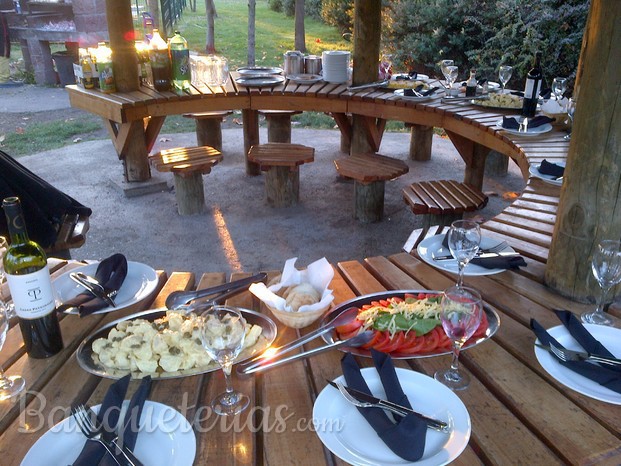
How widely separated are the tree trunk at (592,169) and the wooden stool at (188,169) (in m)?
3.69

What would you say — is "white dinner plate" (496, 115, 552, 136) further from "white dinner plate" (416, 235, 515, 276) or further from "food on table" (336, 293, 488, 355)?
"food on table" (336, 293, 488, 355)

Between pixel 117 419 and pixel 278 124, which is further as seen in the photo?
pixel 278 124

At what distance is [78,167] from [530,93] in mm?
4964

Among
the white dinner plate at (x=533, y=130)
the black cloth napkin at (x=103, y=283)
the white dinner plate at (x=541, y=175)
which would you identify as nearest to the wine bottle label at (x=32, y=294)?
the black cloth napkin at (x=103, y=283)

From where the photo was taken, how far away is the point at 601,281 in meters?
1.67

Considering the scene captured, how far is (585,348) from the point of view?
147cm

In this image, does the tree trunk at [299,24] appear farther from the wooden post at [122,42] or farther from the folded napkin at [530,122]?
the folded napkin at [530,122]

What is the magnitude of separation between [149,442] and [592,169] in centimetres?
155

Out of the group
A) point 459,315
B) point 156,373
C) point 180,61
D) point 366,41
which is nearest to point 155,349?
point 156,373

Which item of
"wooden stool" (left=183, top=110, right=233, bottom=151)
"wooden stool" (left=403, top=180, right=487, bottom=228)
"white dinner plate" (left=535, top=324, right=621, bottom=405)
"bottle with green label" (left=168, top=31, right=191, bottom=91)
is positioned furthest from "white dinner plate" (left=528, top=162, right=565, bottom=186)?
"wooden stool" (left=183, top=110, right=233, bottom=151)

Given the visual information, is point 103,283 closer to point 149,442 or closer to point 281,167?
point 149,442

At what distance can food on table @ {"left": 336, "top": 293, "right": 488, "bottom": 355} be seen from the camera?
58.6 inches

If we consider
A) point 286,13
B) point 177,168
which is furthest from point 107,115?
point 286,13

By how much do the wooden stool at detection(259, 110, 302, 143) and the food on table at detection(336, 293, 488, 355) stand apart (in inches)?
187
